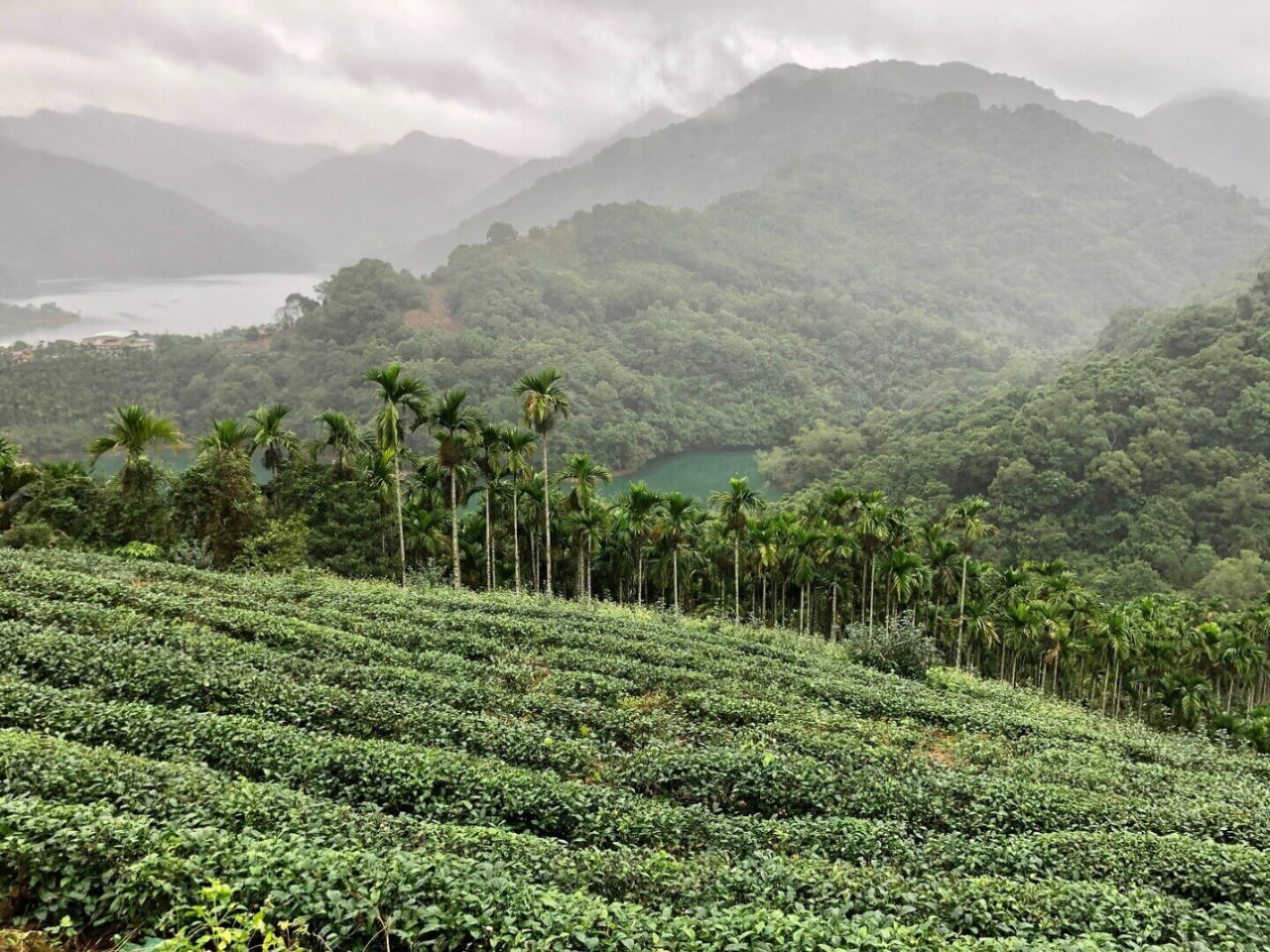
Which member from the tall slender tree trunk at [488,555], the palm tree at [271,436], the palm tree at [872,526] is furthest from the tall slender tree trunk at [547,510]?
the palm tree at [872,526]

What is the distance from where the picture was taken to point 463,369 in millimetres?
100875

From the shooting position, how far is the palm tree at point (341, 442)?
31469 millimetres

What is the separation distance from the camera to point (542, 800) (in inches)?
362

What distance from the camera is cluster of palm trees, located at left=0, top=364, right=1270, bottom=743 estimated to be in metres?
31.2

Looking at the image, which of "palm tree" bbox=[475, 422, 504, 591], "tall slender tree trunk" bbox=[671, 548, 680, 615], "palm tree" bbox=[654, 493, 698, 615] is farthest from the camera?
"tall slender tree trunk" bbox=[671, 548, 680, 615]

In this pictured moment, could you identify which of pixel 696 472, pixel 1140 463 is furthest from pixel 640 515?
pixel 696 472

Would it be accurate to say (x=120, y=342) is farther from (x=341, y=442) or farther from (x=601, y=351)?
(x=341, y=442)

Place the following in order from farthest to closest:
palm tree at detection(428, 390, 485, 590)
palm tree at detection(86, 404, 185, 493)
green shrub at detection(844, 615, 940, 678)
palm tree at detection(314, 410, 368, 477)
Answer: palm tree at detection(314, 410, 368, 477), palm tree at detection(428, 390, 485, 590), green shrub at detection(844, 615, 940, 678), palm tree at detection(86, 404, 185, 493)

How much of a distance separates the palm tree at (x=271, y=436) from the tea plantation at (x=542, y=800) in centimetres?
1264

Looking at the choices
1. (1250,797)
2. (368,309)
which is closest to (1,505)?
(1250,797)

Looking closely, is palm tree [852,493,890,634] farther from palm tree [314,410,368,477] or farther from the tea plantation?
palm tree [314,410,368,477]

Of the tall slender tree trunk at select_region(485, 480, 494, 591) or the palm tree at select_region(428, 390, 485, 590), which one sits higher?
the palm tree at select_region(428, 390, 485, 590)

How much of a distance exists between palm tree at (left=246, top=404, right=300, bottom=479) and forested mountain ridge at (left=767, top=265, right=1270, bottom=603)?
172 ft

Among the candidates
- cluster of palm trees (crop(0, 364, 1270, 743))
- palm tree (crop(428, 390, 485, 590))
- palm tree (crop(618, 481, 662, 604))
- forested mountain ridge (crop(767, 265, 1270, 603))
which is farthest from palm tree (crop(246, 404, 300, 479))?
forested mountain ridge (crop(767, 265, 1270, 603))
